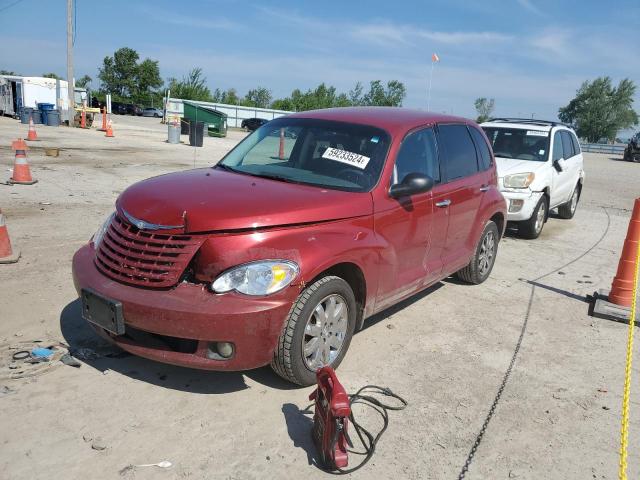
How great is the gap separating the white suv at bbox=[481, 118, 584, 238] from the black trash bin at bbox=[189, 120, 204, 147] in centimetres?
1505

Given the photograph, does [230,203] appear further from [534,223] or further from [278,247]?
[534,223]

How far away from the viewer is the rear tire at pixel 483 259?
5.83m

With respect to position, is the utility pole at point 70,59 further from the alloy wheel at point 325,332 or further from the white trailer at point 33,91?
the alloy wheel at point 325,332

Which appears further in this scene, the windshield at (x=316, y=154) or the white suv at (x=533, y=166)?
the white suv at (x=533, y=166)

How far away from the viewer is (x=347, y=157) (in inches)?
163

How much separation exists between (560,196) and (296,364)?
26.6ft

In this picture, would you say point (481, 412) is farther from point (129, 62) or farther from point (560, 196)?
point (129, 62)

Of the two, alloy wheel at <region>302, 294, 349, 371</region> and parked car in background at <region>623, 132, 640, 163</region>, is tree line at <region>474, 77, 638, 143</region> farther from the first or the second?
alloy wheel at <region>302, 294, 349, 371</region>

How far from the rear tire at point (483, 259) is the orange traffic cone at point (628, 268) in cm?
128

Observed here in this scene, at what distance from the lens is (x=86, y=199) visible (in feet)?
30.0

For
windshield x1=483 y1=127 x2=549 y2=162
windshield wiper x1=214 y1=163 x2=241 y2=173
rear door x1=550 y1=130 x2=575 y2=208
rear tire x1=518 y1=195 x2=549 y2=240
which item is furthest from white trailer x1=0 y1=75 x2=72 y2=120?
windshield wiper x1=214 y1=163 x2=241 y2=173

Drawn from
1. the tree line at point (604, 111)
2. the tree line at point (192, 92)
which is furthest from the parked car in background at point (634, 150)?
the tree line at point (604, 111)

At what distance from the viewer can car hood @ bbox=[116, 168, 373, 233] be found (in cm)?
318

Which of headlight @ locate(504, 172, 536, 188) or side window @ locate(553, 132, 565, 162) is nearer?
headlight @ locate(504, 172, 536, 188)
